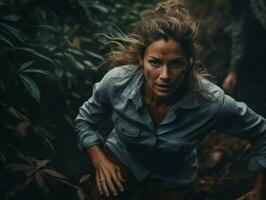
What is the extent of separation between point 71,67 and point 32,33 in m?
0.36

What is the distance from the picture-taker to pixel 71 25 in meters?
4.43

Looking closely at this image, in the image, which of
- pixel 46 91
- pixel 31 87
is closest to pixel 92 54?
pixel 46 91

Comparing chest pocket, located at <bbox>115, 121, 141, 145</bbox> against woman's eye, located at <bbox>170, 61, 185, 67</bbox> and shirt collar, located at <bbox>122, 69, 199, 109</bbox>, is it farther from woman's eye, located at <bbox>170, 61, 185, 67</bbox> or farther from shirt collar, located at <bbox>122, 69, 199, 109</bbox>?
woman's eye, located at <bbox>170, 61, 185, 67</bbox>

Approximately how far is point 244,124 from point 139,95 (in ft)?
2.06

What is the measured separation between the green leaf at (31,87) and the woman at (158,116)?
11.5 inches

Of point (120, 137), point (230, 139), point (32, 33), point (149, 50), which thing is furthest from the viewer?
point (230, 139)

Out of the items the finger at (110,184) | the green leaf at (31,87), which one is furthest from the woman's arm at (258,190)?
the green leaf at (31,87)

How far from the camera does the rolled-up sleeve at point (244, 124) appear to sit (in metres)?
3.20

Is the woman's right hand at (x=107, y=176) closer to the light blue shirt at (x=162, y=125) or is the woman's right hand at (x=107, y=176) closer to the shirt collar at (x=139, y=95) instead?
the light blue shirt at (x=162, y=125)

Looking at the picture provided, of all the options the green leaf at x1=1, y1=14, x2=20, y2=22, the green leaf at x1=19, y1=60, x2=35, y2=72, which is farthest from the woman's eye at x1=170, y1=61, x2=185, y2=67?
the green leaf at x1=1, y1=14, x2=20, y2=22

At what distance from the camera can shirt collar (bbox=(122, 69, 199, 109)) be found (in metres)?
3.19

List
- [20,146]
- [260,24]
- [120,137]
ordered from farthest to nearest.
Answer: [260,24] < [20,146] < [120,137]

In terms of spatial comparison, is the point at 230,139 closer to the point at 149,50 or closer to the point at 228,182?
the point at 228,182

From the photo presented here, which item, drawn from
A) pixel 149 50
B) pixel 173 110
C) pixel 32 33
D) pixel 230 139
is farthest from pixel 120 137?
pixel 230 139
